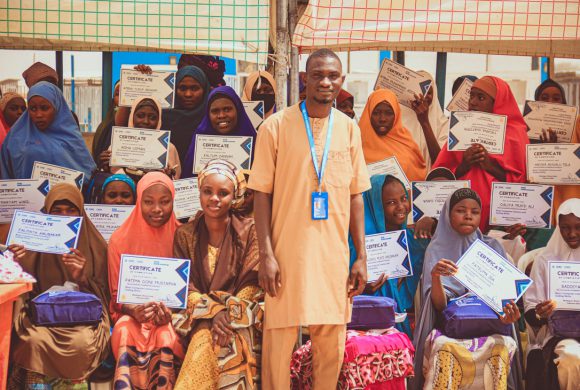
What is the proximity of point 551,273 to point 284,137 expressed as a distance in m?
1.95

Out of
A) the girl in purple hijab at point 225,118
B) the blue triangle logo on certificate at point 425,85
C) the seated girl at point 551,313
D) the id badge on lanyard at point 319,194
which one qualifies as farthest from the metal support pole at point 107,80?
the seated girl at point 551,313

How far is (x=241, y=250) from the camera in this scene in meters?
5.02

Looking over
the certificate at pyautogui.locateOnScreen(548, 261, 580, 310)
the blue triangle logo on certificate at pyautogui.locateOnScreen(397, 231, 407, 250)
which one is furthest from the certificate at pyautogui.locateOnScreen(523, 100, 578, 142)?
the blue triangle logo on certificate at pyautogui.locateOnScreen(397, 231, 407, 250)

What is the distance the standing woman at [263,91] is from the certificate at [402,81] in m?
1.03

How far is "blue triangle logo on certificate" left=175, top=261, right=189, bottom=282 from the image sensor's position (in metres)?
4.86

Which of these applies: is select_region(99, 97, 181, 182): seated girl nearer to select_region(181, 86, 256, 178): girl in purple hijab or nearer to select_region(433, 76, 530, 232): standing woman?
select_region(181, 86, 256, 178): girl in purple hijab

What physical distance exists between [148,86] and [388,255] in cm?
262

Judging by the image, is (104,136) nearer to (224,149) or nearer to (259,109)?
(259,109)

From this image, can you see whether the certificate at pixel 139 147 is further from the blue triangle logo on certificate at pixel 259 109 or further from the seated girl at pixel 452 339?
the seated girl at pixel 452 339

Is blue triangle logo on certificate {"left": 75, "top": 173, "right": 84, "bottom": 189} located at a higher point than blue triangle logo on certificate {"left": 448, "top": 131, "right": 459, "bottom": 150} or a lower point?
lower

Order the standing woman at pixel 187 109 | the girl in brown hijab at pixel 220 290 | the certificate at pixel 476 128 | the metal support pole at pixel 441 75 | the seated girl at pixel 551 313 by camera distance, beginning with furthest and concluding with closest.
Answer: the metal support pole at pixel 441 75 → the standing woman at pixel 187 109 → the certificate at pixel 476 128 → the seated girl at pixel 551 313 → the girl in brown hijab at pixel 220 290

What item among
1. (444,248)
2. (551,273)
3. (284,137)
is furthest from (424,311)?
(284,137)

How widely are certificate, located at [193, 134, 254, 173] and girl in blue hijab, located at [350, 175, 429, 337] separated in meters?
0.94

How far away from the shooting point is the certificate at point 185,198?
5.87m
